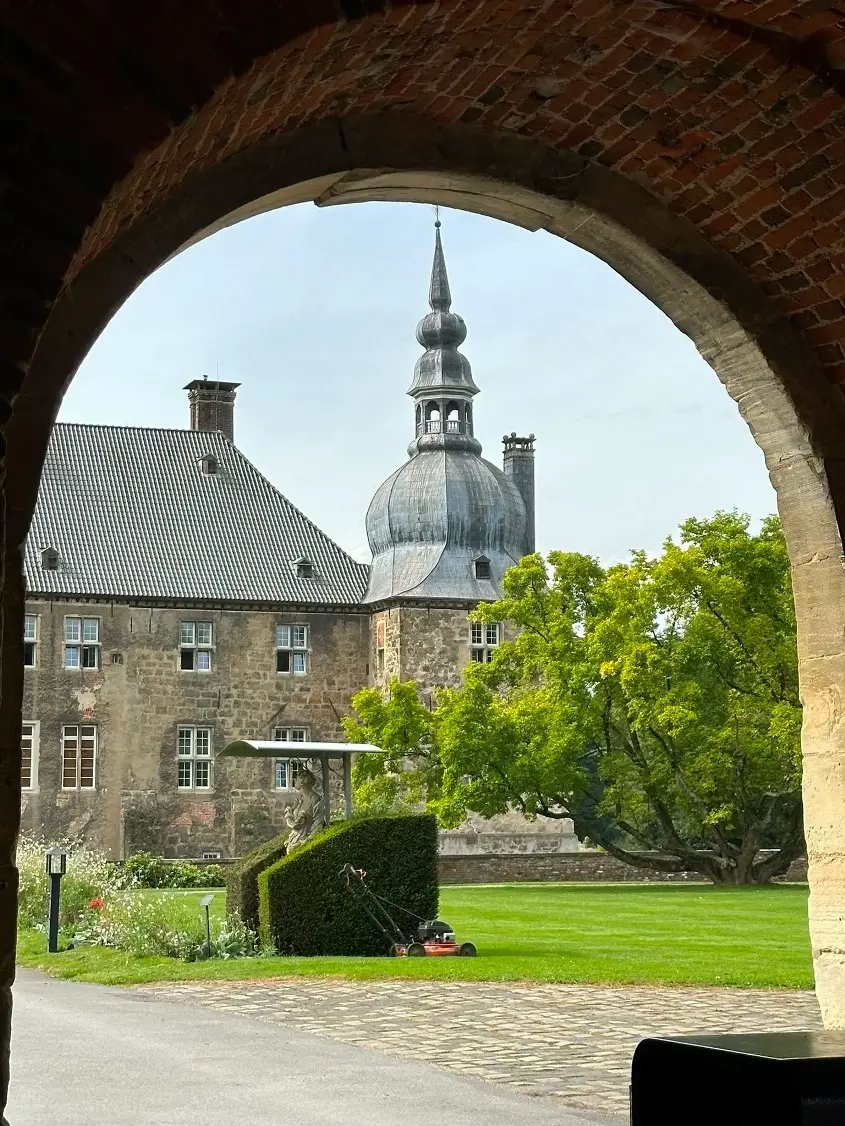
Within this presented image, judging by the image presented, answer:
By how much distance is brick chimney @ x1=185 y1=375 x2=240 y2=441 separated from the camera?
45312 millimetres

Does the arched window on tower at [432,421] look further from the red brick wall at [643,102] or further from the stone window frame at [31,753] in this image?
the red brick wall at [643,102]

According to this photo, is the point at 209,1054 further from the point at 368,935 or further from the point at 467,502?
the point at 467,502

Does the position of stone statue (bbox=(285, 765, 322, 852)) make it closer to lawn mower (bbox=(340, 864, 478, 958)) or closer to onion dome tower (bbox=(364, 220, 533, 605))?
lawn mower (bbox=(340, 864, 478, 958))

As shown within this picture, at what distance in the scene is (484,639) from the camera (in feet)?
142

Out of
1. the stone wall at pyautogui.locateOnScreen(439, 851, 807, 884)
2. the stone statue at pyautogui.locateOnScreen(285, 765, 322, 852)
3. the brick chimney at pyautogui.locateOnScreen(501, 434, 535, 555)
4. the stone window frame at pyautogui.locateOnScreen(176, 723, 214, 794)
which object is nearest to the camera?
the stone statue at pyautogui.locateOnScreen(285, 765, 322, 852)

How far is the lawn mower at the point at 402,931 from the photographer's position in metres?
15.8

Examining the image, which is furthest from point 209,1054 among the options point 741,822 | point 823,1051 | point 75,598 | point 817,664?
point 75,598

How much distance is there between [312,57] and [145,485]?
39.2 m

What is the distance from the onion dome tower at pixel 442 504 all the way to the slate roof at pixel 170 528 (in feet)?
4.88

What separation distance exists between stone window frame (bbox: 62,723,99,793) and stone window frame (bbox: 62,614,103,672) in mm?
1524

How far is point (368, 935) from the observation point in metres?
16.0

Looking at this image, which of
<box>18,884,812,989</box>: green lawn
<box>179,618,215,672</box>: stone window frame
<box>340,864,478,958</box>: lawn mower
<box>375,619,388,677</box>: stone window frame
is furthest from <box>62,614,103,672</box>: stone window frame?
<box>340,864,478,958</box>: lawn mower

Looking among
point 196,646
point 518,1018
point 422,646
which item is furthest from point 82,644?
point 518,1018

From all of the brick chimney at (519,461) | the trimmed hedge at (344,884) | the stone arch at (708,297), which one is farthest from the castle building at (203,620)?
the stone arch at (708,297)
